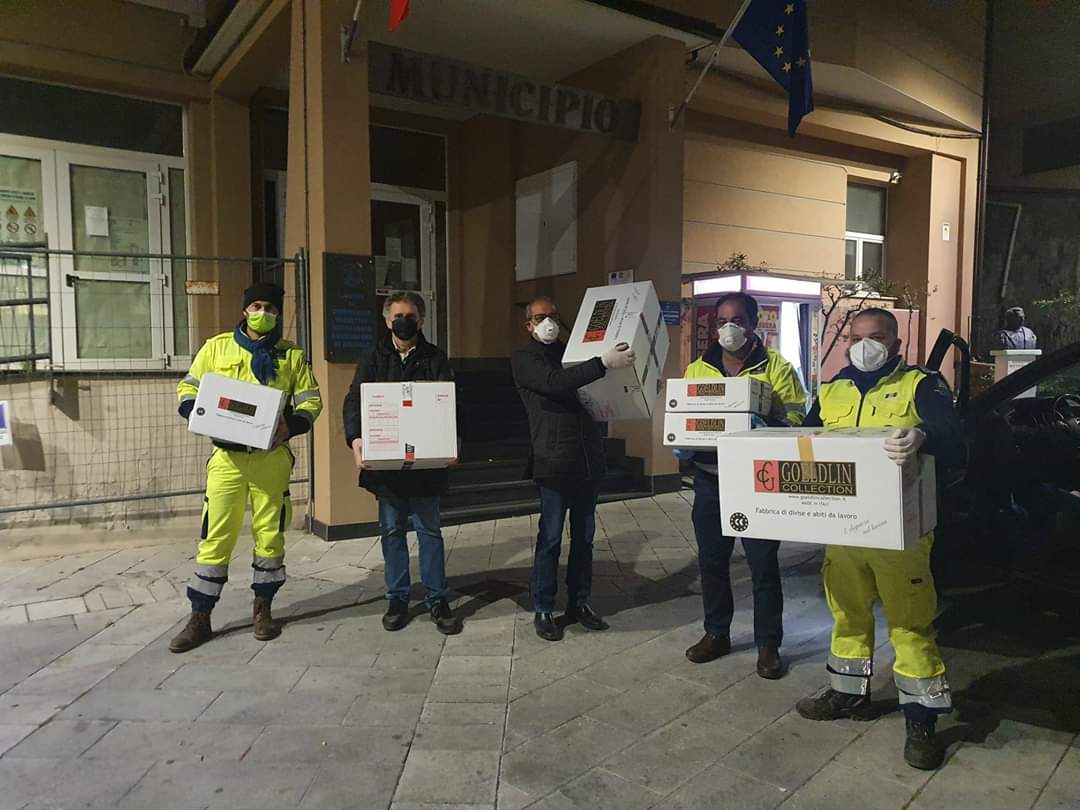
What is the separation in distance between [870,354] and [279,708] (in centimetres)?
285

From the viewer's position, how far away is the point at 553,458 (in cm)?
A: 389

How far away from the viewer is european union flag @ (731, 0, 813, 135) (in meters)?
6.32

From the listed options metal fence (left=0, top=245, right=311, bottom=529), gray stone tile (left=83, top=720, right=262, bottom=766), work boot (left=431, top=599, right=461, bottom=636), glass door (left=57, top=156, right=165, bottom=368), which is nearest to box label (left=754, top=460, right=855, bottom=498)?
work boot (left=431, top=599, right=461, bottom=636)

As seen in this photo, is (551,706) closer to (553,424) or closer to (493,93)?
(553,424)

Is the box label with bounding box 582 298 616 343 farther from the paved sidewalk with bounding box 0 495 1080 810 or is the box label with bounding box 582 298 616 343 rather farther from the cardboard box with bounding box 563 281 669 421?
the paved sidewalk with bounding box 0 495 1080 810

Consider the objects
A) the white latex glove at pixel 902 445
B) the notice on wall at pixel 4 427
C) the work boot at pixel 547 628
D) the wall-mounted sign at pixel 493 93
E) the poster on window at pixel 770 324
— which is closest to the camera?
the white latex glove at pixel 902 445

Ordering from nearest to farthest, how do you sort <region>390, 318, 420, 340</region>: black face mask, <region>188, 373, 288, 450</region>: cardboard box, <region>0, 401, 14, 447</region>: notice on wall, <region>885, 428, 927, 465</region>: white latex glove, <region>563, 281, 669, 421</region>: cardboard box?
<region>885, 428, 927, 465</region>: white latex glove, <region>563, 281, 669, 421</region>: cardboard box, <region>188, 373, 288, 450</region>: cardboard box, <region>390, 318, 420, 340</region>: black face mask, <region>0, 401, 14, 447</region>: notice on wall

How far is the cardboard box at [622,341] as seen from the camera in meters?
3.58

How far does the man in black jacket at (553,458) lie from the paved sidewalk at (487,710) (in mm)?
305

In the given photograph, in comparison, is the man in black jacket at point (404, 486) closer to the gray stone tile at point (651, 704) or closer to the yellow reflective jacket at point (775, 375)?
the gray stone tile at point (651, 704)

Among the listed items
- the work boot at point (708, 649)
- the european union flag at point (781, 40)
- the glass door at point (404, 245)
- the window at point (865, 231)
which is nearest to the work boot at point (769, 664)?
the work boot at point (708, 649)

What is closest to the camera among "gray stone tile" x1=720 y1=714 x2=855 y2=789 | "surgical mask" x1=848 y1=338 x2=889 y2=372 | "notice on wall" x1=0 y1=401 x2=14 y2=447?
"gray stone tile" x1=720 y1=714 x2=855 y2=789

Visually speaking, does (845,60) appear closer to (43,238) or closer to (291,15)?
(291,15)

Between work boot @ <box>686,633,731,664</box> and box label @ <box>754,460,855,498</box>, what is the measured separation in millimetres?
1244
